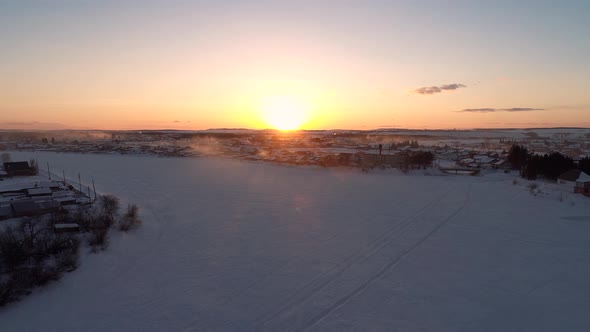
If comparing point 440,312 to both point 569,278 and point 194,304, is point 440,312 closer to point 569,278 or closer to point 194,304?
point 569,278

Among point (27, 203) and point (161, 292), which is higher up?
point (27, 203)

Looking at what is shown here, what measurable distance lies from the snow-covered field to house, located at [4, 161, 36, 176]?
50.0 feet

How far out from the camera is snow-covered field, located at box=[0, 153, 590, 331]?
638cm

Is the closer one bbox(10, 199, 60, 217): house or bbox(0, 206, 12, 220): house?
bbox(0, 206, 12, 220): house

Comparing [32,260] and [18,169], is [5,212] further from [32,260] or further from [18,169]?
[18,169]

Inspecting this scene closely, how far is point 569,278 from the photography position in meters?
7.81

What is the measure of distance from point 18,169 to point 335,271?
85.4 ft

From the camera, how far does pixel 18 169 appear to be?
24000 mm

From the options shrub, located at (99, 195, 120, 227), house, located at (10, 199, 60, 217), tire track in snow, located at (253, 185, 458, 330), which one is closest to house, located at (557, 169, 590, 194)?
tire track in snow, located at (253, 185, 458, 330)

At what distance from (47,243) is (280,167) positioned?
22413 millimetres

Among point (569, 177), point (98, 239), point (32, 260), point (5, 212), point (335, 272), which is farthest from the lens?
point (569, 177)

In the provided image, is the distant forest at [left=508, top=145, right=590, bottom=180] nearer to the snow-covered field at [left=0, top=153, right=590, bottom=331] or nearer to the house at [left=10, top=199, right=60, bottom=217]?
the snow-covered field at [left=0, top=153, right=590, bottom=331]

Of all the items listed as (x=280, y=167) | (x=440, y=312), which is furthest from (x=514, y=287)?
(x=280, y=167)

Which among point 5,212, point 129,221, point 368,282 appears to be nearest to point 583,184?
point 368,282
